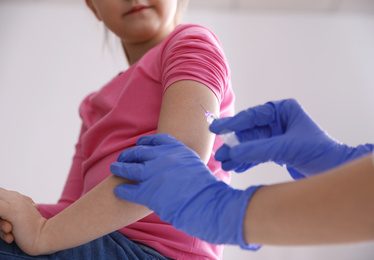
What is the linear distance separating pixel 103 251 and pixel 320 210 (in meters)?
0.51

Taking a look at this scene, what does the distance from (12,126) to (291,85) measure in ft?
5.03

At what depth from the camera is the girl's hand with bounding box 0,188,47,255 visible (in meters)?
0.83

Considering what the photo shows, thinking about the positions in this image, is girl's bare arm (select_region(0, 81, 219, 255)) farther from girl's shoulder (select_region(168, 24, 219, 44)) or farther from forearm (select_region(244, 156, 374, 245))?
forearm (select_region(244, 156, 374, 245))

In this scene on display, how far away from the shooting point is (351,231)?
19.8 inches

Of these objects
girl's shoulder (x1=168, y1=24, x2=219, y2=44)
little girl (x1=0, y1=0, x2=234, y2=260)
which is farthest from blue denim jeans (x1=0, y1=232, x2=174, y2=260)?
girl's shoulder (x1=168, y1=24, x2=219, y2=44)

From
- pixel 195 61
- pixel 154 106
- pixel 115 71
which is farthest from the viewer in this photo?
pixel 115 71

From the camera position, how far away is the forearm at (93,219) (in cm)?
81

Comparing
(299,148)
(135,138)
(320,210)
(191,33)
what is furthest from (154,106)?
(320,210)

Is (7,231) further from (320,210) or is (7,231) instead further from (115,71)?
(115,71)

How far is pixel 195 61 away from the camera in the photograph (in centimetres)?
96

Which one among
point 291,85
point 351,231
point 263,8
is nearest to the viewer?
point 351,231

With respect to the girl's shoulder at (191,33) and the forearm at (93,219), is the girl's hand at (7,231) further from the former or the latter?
the girl's shoulder at (191,33)

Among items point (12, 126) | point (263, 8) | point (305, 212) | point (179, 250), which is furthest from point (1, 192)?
point (263, 8)

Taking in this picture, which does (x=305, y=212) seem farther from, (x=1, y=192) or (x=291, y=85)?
(x=291, y=85)
